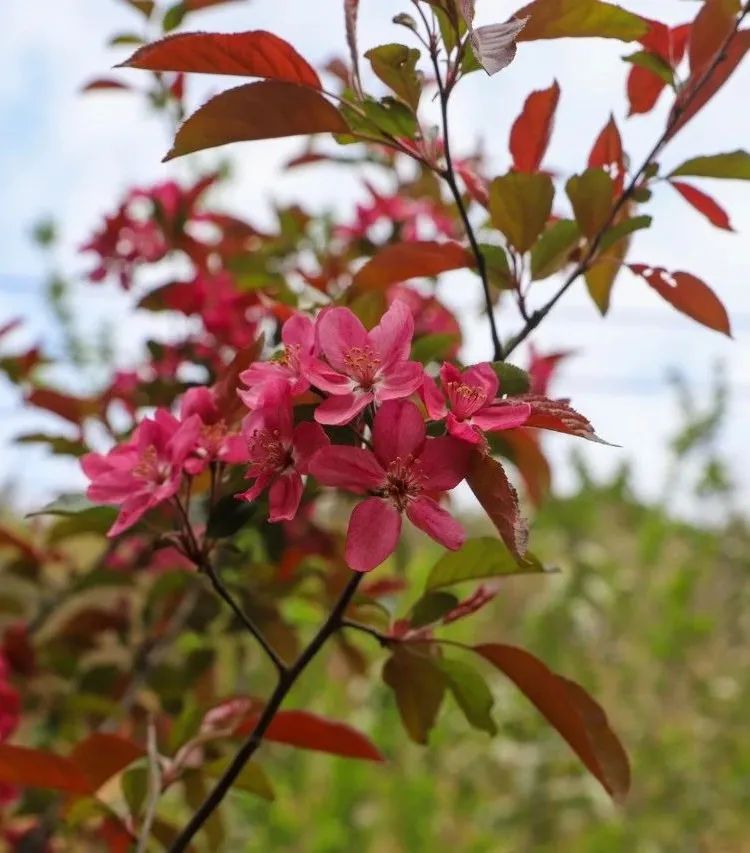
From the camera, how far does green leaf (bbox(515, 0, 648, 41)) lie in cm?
54

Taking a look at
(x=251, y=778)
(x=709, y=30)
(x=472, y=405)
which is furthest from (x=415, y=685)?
(x=709, y=30)

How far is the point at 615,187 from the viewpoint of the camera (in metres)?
0.66

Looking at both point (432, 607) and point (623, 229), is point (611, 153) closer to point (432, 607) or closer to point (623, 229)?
point (623, 229)

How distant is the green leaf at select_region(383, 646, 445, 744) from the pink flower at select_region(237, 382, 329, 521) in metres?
0.18

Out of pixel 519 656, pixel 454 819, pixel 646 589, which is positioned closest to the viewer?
pixel 519 656

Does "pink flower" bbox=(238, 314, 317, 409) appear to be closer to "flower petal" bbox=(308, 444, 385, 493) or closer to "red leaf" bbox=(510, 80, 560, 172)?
"flower petal" bbox=(308, 444, 385, 493)

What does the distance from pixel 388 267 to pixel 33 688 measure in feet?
2.87

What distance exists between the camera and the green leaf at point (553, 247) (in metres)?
0.61

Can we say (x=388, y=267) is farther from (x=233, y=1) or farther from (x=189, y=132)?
(x=233, y=1)

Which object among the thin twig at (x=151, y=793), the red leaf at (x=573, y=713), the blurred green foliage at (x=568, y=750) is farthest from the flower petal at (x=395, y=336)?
the blurred green foliage at (x=568, y=750)

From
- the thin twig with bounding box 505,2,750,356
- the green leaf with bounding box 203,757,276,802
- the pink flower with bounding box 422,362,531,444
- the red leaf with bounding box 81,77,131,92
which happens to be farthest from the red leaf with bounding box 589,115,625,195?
the red leaf with bounding box 81,77,131,92

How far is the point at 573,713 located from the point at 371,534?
0.21m

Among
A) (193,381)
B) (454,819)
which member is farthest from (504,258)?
(454,819)

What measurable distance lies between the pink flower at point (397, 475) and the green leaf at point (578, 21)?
260 millimetres
